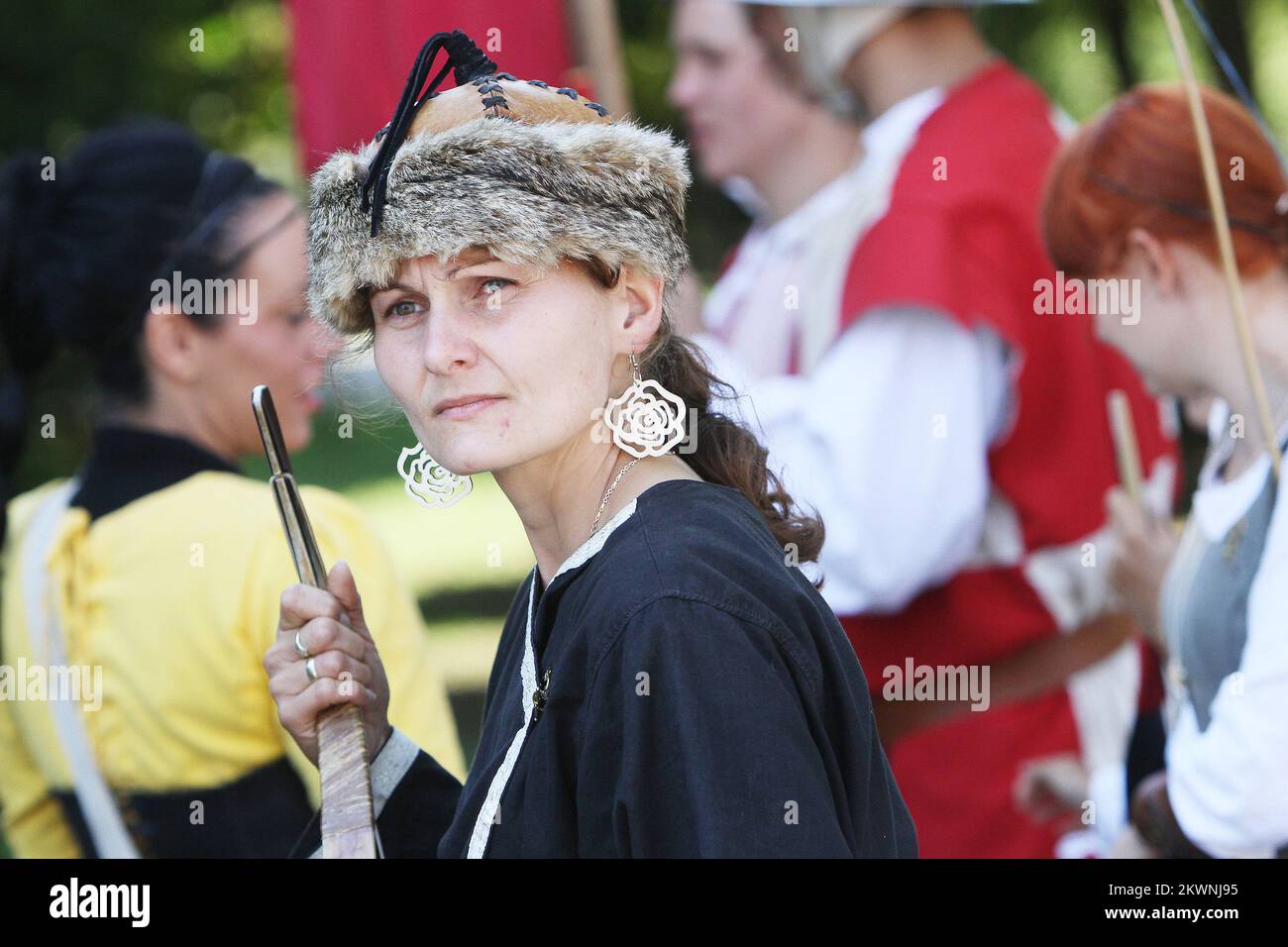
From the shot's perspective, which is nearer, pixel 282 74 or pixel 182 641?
pixel 182 641

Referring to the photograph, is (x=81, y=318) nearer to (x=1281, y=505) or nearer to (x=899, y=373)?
(x=899, y=373)

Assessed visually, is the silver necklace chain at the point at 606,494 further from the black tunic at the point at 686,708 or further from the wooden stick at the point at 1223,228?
the wooden stick at the point at 1223,228

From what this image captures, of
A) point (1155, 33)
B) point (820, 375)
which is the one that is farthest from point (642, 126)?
point (1155, 33)

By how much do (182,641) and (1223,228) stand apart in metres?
1.90

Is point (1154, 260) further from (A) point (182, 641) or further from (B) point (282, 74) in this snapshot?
(B) point (282, 74)

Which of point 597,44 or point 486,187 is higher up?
point 597,44

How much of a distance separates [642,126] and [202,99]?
5.31m

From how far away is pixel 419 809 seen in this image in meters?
1.78

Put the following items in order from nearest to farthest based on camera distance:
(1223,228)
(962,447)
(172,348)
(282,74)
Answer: (1223,228)
(172,348)
(962,447)
(282,74)

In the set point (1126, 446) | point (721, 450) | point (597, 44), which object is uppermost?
point (597, 44)

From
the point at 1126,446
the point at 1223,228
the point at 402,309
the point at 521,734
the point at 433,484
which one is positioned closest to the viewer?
the point at 521,734

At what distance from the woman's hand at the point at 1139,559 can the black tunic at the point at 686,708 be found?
1.51 meters

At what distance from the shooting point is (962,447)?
299 cm

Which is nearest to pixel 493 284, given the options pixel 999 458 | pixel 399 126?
pixel 399 126
